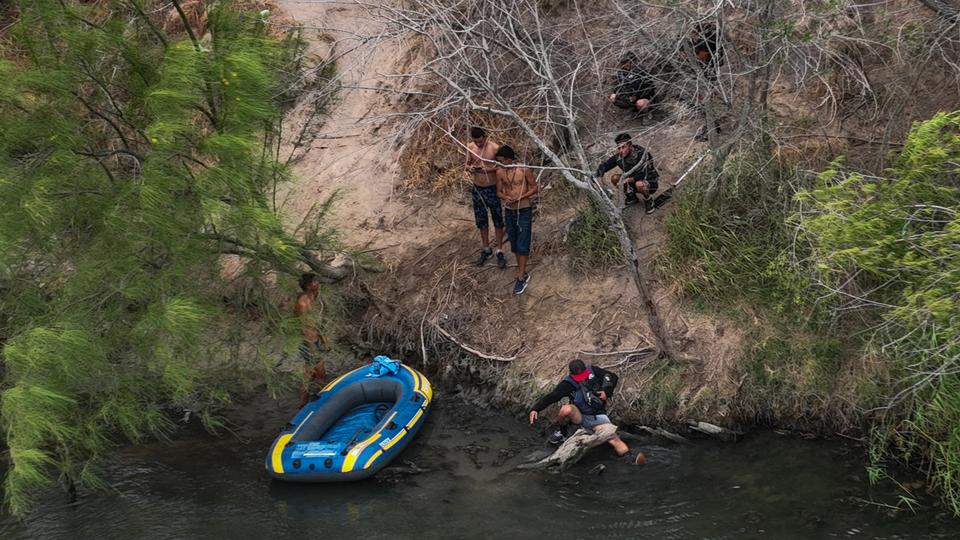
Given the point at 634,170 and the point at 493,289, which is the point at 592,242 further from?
the point at 634,170

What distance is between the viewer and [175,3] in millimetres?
7887

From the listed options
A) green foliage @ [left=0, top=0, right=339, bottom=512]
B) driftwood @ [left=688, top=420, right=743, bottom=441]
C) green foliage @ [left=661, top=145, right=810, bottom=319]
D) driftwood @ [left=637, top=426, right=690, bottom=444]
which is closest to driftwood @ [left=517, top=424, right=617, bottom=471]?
driftwood @ [left=637, top=426, right=690, bottom=444]

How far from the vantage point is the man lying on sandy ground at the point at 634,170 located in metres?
9.11

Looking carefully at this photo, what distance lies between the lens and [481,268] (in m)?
10.6

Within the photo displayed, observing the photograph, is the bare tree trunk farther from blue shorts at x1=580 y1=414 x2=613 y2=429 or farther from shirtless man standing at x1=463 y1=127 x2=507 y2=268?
shirtless man standing at x1=463 y1=127 x2=507 y2=268

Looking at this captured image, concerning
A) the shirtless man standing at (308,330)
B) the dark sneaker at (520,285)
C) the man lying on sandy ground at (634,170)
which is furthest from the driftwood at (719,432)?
the shirtless man standing at (308,330)

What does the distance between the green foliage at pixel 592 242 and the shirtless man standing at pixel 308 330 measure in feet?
9.28

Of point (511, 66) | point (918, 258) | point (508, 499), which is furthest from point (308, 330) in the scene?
point (918, 258)

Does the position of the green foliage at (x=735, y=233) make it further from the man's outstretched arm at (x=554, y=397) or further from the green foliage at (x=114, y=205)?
the green foliage at (x=114, y=205)

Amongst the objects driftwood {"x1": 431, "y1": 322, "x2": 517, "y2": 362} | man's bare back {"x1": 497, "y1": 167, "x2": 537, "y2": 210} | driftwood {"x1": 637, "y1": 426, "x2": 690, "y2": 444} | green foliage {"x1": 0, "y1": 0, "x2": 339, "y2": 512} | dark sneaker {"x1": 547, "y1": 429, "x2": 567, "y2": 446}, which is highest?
green foliage {"x1": 0, "y1": 0, "x2": 339, "y2": 512}

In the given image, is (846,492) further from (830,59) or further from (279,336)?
(279,336)

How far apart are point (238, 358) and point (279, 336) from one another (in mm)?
607

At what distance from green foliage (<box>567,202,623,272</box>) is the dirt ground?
11 cm

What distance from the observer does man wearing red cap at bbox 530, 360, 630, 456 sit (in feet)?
27.3
